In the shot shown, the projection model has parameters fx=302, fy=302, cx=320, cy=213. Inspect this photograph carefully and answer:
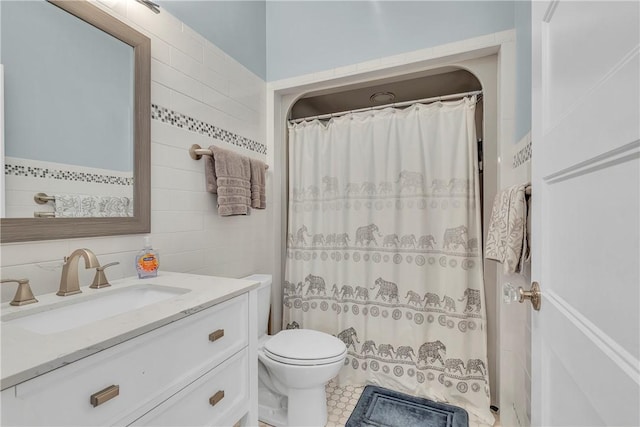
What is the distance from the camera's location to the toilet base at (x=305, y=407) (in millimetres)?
1551

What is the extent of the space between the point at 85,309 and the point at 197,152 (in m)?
0.85

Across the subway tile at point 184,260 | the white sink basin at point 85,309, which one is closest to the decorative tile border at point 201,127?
the subway tile at point 184,260

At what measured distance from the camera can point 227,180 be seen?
1.60 metres

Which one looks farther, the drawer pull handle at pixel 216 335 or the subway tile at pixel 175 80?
the subway tile at pixel 175 80

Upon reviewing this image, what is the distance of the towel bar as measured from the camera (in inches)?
60.9

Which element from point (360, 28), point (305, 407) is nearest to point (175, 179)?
point (305, 407)

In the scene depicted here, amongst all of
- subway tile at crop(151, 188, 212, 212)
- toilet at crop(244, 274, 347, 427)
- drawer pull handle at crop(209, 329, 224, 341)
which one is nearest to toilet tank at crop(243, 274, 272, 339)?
toilet at crop(244, 274, 347, 427)

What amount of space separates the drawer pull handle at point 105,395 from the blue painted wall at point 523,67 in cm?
166

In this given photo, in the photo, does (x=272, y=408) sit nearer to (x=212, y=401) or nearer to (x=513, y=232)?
(x=212, y=401)

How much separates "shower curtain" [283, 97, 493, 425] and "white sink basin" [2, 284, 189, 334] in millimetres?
1146

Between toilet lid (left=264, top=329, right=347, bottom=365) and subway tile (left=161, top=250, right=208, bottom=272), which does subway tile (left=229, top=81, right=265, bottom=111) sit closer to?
subway tile (left=161, top=250, right=208, bottom=272)

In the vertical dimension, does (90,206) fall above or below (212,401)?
above

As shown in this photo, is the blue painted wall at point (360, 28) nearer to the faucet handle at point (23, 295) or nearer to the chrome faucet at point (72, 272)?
the chrome faucet at point (72, 272)

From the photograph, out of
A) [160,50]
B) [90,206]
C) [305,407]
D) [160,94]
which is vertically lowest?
[305,407]
